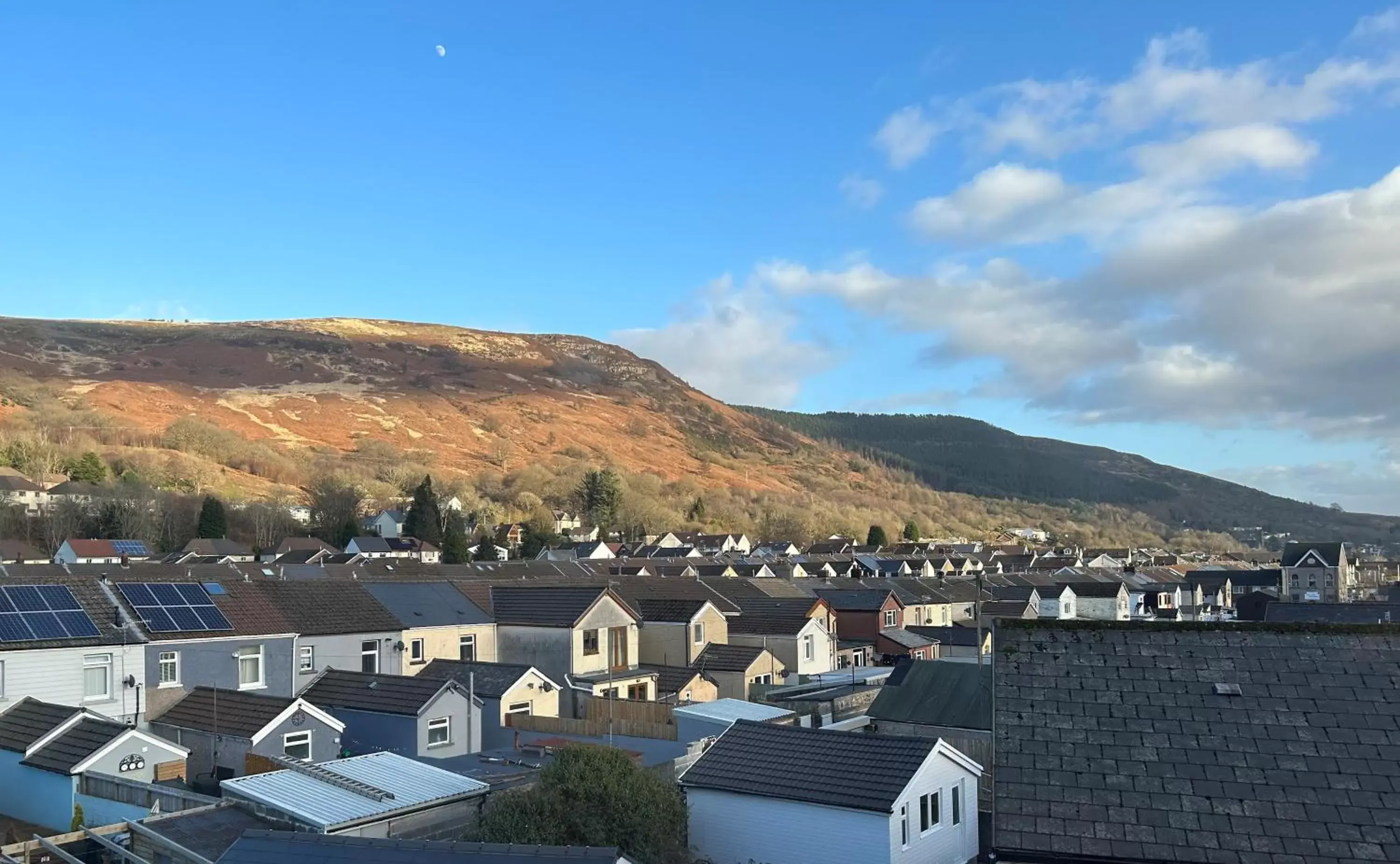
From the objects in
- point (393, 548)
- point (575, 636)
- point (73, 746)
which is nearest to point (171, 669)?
point (73, 746)

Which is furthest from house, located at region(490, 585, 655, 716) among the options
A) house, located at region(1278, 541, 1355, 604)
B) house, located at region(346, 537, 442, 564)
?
house, located at region(1278, 541, 1355, 604)

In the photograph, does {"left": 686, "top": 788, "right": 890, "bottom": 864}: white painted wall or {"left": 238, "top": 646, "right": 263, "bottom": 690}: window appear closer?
{"left": 686, "top": 788, "right": 890, "bottom": 864}: white painted wall

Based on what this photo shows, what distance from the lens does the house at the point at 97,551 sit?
7588 cm

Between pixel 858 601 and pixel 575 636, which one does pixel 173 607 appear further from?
pixel 858 601

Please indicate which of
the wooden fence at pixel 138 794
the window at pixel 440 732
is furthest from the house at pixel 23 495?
the wooden fence at pixel 138 794

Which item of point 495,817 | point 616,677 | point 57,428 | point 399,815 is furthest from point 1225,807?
point 57,428

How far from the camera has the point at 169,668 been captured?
84.6 feet

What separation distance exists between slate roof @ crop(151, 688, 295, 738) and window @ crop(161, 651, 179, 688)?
0.72 m

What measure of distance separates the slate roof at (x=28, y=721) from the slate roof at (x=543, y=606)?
16.8m

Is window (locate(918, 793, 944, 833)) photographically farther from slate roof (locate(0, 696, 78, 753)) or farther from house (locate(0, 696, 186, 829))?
slate roof (locate(0, 696, 78, 753))

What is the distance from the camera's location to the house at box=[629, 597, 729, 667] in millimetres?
40375

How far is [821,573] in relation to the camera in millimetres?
85562

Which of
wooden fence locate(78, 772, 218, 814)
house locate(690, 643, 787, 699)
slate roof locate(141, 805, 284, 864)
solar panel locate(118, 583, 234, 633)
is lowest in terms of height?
house locate(690, 643, 787, 699)

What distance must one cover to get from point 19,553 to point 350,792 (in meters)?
75.9
